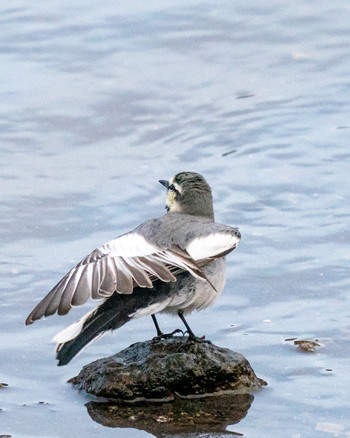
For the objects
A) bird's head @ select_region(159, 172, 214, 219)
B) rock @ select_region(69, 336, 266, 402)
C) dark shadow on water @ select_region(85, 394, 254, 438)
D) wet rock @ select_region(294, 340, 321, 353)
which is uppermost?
bird's head @ select_region(159, 172, 214, 219)

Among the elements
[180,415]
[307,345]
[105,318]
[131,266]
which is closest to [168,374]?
[180,415]

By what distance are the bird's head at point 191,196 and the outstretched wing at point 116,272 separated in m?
1.02

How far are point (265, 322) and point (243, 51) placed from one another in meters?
7.84

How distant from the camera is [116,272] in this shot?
7.19 metres

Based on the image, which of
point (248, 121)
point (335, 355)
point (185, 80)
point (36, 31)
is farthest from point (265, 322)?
point (36, 31)

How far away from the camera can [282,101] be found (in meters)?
14.7

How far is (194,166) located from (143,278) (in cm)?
600

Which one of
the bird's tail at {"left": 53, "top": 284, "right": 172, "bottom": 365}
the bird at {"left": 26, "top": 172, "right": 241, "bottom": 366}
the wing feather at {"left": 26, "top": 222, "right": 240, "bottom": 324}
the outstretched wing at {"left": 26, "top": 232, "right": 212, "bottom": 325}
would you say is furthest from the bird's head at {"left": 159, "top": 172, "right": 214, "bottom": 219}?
the bird's tail at {"left": 53, "top": 284, "right": 172, "bottom": 365}

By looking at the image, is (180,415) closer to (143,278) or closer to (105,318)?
(105,318)

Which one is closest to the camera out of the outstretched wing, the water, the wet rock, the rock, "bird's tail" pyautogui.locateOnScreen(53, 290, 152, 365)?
the outstretched wing

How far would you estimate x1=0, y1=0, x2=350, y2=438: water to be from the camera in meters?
8.20

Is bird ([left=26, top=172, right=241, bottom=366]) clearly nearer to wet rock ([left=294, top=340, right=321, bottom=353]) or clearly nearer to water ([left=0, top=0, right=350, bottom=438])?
water ([left=0, top=0, right=350, bottom=438])

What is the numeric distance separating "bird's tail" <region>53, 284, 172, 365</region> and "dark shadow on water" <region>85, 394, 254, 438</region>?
0.50 m

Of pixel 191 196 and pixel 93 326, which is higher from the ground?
pixel 191 196
